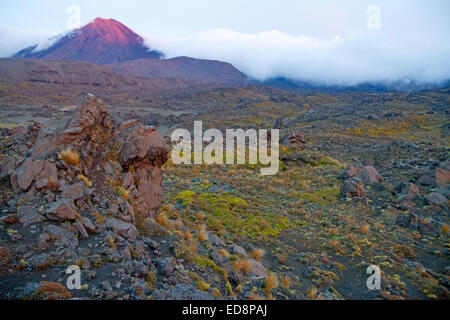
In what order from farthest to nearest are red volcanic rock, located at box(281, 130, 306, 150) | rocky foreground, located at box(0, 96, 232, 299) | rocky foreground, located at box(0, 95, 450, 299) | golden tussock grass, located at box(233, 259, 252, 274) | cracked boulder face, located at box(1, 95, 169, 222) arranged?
1. red volcanic rock, located at box(281, 130, 306, 150)
2. golden tussock grass, located at box(233, 259, 252, 274)
3. cracked boulder face, located at box(1, 95, 169, 222)
4. rocky foreground, located at box(0, 95, 450, 299)
5. rocky foreground, located at box(0, 96, 232, 299)

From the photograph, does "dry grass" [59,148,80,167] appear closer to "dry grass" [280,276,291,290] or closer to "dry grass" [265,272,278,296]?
"dry grass" [265,272,278,296]

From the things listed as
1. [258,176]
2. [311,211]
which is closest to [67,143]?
[311,211]

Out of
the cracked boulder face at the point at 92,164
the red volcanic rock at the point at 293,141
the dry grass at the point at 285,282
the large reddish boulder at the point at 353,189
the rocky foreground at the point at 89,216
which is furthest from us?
the red volcanic rock at the point at 293,141

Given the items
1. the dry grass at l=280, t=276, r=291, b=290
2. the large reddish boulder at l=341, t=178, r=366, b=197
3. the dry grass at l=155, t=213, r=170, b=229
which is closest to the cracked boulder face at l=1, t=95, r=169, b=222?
the dry grass at l=155, t=213, r=170, b=229

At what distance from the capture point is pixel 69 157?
6.29 m

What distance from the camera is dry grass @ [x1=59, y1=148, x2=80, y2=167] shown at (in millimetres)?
6277

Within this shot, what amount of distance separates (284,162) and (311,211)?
39.4 ft

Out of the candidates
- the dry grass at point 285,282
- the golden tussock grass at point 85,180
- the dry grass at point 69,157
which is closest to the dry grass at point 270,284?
the dry grass at point 285,282

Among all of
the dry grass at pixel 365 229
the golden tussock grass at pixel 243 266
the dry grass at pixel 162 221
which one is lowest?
the dry grass at pixel 365 229

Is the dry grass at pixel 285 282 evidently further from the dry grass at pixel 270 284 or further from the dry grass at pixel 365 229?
the dry grass at pixel 365 229

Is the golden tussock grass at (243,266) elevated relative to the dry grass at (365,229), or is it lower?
elevated

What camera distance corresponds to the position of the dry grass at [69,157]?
6.28 metres

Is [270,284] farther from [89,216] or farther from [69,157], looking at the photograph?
[69,157]
